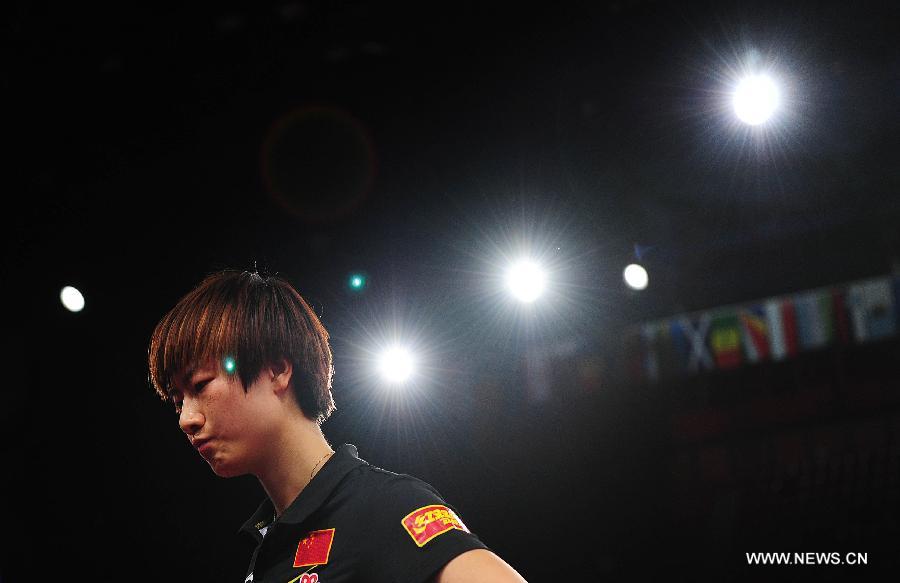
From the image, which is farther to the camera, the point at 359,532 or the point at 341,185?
the point at 341,185

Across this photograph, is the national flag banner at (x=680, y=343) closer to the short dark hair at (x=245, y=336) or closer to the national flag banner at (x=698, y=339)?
the national flag banner at (x=698, y=339)

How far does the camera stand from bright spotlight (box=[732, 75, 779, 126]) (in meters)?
4.17

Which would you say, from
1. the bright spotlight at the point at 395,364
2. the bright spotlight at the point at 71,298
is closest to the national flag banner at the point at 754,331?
the bright spotlight at the point at 395,364

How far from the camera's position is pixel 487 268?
4.85 metres

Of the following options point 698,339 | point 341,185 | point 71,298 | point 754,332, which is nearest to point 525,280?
point 341,185

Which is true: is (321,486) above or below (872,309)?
below

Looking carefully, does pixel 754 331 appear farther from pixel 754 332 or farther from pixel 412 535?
pixel 412 535

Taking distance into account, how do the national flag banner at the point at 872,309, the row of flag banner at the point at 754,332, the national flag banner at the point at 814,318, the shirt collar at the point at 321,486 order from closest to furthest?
1. the shirt collar at the point at 321,486
2. the national flag banner at the point at 872,309
3. the row of flag banner at the point at 754,332
4. the national flag banner at the point at 814,318

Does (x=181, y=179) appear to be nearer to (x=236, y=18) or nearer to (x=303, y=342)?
(x=236, y=18)

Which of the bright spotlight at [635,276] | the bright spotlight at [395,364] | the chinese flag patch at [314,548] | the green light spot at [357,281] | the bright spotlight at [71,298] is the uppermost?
the bright spotlight at [635,276]

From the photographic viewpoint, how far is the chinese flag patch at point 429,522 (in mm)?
1513

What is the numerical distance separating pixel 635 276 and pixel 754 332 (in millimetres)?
8162

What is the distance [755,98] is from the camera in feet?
13.9

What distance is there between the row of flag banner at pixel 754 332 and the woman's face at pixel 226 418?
34.3 ft
